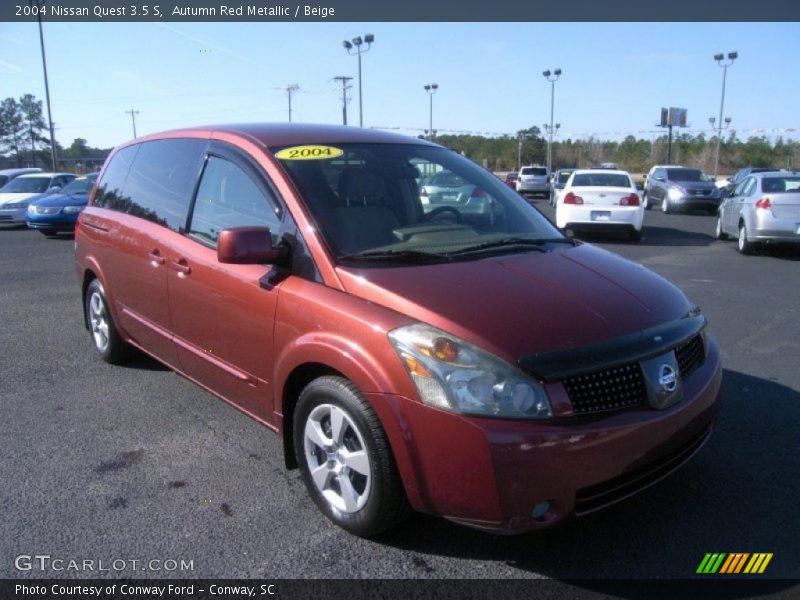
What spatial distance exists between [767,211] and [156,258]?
1094cm

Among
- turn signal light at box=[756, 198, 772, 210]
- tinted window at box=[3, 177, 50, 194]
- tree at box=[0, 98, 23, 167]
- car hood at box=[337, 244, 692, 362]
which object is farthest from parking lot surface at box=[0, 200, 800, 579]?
tree at box=[0, 98, 23, 167]

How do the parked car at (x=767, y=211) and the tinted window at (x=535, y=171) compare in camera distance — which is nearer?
the parked car at (x=767, y=211)

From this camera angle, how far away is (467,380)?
2.49 m

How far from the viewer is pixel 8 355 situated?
573 cm

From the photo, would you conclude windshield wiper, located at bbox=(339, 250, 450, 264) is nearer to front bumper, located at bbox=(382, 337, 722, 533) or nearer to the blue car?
front bumper, located at bbox=(382, 337, 722, 533)

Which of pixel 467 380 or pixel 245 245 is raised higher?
pixel 245 245

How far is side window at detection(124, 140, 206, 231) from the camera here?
4109 millimetres

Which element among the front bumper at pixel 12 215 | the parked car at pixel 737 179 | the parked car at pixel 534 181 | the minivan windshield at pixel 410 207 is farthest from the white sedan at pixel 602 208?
the parked car at pixel 534 181

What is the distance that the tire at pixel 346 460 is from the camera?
2.68 m

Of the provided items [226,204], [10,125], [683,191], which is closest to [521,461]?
[226,204]

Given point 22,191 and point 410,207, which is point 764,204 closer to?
point 410,207

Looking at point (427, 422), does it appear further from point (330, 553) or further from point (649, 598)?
point (649, 598)

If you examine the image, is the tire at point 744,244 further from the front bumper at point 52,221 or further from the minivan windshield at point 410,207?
the front bumper at point 52,221

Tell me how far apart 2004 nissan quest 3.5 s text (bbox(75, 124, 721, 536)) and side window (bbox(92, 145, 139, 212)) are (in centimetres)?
87
